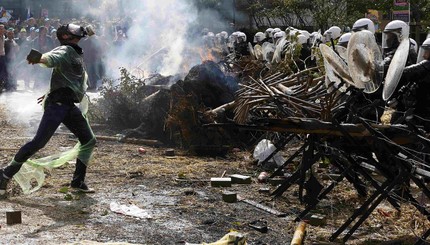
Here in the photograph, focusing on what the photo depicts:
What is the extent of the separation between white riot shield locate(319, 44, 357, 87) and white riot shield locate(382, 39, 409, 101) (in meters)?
0.43

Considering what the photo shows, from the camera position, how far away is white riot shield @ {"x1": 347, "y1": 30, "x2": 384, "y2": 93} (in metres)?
6.60

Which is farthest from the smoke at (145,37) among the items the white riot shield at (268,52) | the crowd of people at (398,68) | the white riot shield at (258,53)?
the crowd of people at (398,68)

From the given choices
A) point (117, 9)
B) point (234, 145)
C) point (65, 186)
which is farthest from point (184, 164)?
point (117, 9)

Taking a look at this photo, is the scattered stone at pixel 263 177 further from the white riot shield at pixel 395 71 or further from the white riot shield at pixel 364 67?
the white riot shield at pixel 395 71

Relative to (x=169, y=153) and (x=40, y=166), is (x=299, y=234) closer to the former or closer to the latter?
(x=40, y=166)

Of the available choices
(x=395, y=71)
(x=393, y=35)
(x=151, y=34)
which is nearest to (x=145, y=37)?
(x=151, y=34)

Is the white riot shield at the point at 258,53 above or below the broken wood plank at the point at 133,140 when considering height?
above

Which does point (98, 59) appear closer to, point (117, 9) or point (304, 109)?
point (117, 9)

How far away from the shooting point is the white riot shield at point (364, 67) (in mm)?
6602

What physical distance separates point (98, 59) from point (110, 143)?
11.1 m

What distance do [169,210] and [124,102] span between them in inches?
254

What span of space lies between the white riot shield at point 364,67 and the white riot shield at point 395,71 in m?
0.18

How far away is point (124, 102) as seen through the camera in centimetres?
1358

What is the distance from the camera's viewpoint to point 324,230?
675cm
